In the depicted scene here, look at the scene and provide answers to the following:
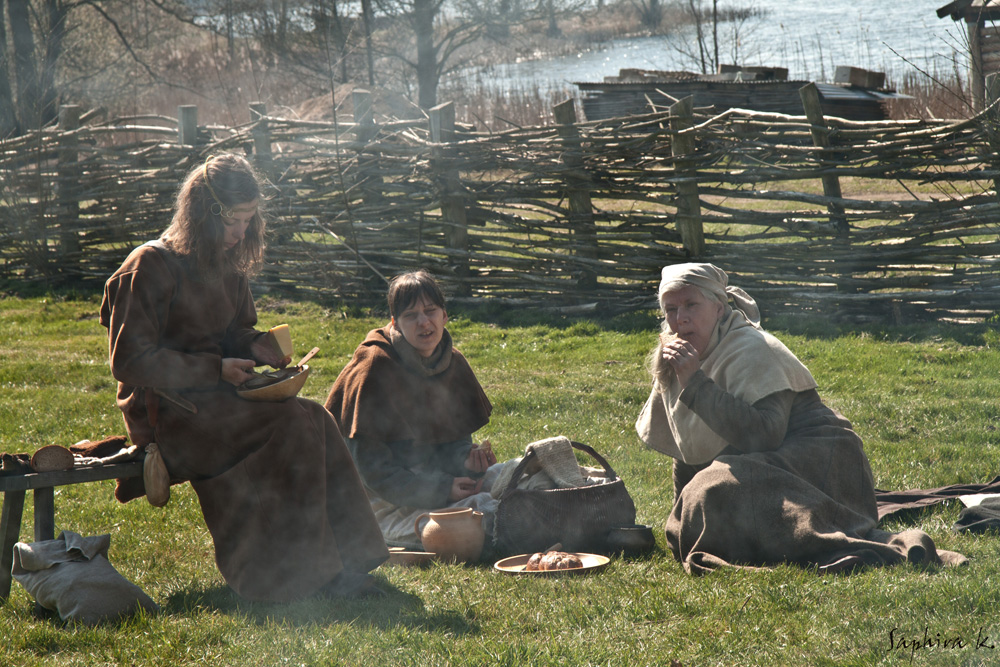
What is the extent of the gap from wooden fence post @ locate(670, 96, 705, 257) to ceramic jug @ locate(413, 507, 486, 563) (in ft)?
17.1

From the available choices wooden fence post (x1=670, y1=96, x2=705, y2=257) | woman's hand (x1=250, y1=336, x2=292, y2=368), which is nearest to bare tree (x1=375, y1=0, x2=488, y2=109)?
wooden fence post (x1=670, y1=96, x2=705, y2=257)

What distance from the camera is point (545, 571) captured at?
365 cm

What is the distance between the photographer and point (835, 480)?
3.71 meters

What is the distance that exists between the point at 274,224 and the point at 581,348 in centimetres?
448

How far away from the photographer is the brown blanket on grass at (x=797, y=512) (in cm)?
347

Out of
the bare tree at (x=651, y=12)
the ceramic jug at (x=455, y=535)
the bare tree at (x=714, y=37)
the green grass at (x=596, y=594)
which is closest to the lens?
the green grass at (x=596, y=594)

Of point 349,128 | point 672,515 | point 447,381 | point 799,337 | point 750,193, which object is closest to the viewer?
point 672,515

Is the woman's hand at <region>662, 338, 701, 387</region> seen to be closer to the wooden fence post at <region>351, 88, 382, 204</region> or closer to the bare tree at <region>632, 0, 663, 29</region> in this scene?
the wooden fence post at <region>351, 88, 382, 204</region>

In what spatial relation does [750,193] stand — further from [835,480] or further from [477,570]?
[477,570]

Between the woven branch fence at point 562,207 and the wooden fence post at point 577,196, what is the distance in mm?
24

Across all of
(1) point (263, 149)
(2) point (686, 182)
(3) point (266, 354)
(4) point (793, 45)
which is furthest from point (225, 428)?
(4) point (793, 45)

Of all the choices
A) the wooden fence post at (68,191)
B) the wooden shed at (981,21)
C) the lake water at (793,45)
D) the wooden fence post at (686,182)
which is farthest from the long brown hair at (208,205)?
the lake water at (793,45)

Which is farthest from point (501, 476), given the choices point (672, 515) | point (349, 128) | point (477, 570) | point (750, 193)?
point (349, 128)

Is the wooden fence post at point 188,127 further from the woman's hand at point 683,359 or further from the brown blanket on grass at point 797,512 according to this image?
the brown blanket on grass at point 797,512
